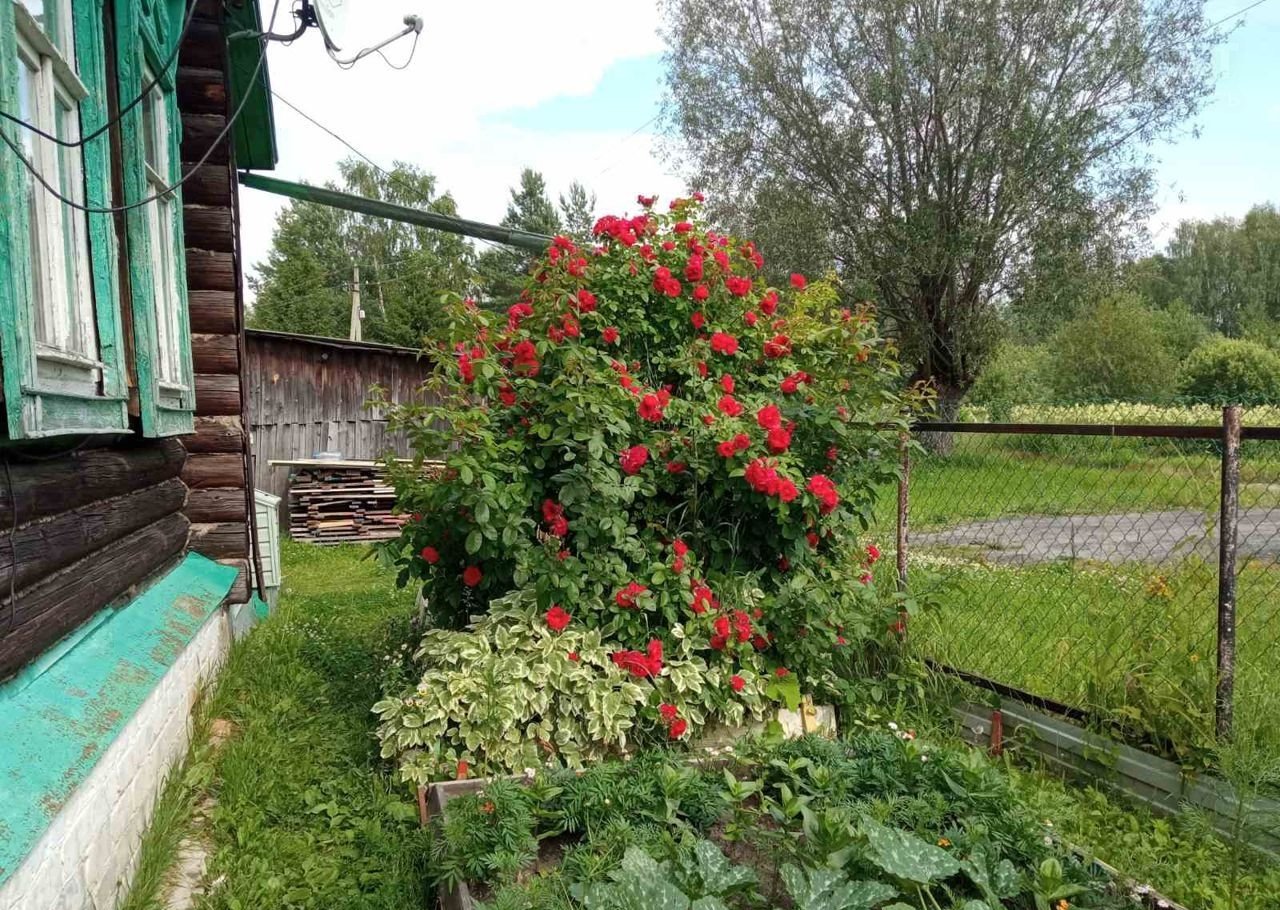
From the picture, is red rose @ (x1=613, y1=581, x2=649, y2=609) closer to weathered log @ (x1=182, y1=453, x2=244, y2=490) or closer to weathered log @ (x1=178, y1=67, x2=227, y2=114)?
weathered log @ (x1=182, y1=453, x2=244, y2=490)

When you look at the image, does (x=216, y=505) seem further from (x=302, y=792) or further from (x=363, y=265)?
(x=363, y=265)

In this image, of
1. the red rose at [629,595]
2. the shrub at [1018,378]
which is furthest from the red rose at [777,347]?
the shrub at [1018,378]

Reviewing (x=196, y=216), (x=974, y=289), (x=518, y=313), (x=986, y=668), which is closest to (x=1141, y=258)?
(x=974, y=289)

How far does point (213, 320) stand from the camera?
14.2ft

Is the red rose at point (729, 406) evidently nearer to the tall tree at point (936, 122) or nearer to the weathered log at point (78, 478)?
the weathered log at point (78, 478)

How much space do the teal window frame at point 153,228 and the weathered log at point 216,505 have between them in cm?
67

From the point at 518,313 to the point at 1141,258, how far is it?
40.9 ft

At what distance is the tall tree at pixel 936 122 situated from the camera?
38.2ft

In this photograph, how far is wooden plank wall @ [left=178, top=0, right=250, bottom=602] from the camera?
13.9 ft

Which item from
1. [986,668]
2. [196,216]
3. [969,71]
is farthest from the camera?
[969,71]

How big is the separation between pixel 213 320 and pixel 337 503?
Result: 5979 mm

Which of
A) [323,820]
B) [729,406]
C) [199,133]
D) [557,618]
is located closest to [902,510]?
[729,406]

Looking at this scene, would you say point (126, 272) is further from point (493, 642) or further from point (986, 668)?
point (986, 668)

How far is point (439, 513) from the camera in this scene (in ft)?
11.3
